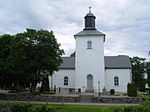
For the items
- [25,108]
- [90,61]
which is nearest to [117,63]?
[90,61]

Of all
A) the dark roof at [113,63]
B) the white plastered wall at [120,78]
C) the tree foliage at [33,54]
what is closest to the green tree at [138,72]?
the dark roof at [113,63]

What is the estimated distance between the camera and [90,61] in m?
35.6

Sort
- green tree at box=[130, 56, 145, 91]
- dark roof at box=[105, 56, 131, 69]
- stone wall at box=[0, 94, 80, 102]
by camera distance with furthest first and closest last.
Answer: green tree at box=[130, 56, 145, 91] → dark roof at box=[105, 56, 131, 69] → stone wall at box=[0, 94, 80, 102]

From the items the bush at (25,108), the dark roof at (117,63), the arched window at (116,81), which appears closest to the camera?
the bush at (25,108)

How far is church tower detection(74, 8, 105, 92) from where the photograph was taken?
3534 cm

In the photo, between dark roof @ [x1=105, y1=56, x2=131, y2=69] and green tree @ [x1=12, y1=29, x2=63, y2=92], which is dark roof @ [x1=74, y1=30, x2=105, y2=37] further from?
green tree @ [x1=12, y1=29, x2=63, y2=92]

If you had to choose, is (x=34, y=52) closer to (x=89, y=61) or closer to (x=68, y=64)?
(x=89, y=61)

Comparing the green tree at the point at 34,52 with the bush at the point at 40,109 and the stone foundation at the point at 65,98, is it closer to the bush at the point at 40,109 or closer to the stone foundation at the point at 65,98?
the stone foundation at the point at 65,98

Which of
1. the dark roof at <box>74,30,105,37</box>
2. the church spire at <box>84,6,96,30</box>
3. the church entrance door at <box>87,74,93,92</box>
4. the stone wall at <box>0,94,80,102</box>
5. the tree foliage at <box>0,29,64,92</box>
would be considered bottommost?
the stone wall at <box>0,94,80,102</box>

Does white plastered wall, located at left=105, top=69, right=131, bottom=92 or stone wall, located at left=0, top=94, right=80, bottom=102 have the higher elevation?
white plastered wall, located at left=105, top=69, right=131, bottom=92

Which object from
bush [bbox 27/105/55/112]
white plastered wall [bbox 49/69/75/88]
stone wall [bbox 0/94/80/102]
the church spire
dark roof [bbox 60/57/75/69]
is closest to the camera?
bush [bbox 27/105/55/112]

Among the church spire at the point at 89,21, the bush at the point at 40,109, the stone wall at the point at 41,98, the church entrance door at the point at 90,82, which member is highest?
the church spire at the point at 89,21

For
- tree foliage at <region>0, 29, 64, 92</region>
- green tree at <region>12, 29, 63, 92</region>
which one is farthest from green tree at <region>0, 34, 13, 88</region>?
green tree at <region>12, 29, 63, 92</region>

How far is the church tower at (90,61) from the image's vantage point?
35344 mm
